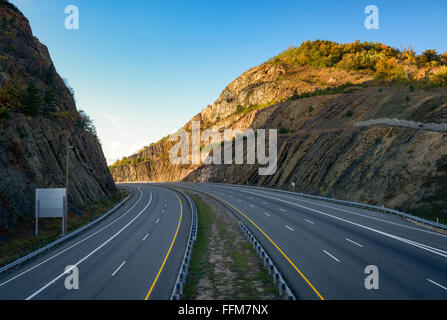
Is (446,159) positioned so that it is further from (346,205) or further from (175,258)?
(175,258)

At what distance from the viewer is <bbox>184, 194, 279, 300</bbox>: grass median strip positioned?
34.3ft

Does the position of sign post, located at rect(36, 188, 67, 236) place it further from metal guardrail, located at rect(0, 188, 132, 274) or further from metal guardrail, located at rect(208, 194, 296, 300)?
metal guardrail, located at rect(208, 194, 296, 300)

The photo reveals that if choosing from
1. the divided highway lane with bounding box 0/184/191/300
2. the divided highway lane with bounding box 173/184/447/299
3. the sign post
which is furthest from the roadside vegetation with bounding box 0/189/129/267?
the divided highway lane with bounding box 173/184/447/299

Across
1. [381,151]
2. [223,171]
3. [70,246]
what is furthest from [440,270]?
[223,171]

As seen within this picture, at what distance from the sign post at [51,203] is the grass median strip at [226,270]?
1150cm

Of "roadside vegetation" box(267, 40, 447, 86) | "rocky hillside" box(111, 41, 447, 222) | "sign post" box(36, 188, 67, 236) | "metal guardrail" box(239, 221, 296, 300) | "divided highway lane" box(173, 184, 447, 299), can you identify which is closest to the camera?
"metal guardrail" box(239, 221, 296, 300)

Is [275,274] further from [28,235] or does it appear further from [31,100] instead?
[31,100]

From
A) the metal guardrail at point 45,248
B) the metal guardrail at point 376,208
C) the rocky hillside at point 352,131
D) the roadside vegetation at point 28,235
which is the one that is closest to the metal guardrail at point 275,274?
the metal guardrail at point 376,208

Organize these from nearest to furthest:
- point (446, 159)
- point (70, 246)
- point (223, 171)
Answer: point (70, 246) → point (446, 159) → point (223, 171)

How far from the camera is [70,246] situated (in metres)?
18.7

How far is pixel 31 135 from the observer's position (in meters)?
25.1

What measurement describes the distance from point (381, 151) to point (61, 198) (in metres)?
34.6

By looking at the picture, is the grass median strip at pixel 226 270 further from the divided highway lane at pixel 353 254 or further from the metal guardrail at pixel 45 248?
the metal guardrail at pixel 45 248

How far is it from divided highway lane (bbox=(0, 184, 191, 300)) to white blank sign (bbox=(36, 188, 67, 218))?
2700mm
